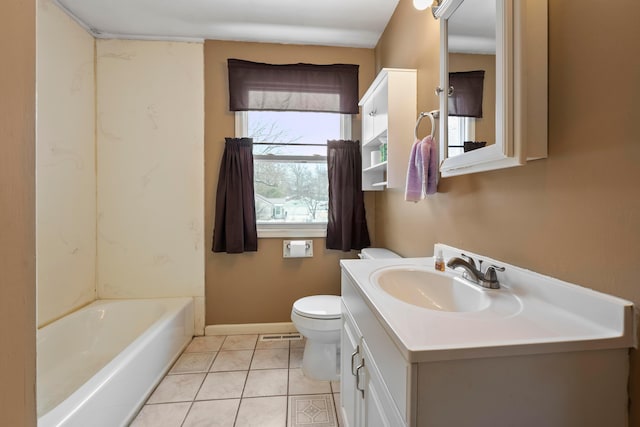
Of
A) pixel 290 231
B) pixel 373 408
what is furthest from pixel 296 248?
pixel 373 408

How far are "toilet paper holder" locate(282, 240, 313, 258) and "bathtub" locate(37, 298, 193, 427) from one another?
0.86 metres

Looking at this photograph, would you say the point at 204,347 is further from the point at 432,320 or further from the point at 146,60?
the point at 146,60

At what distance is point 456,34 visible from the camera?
1117 mm

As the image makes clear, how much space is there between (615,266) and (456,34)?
3.17 feet

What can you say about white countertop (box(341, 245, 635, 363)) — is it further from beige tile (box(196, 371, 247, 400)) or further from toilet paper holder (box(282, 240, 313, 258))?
toilet paper holder (box(282, 240, 313, 258))

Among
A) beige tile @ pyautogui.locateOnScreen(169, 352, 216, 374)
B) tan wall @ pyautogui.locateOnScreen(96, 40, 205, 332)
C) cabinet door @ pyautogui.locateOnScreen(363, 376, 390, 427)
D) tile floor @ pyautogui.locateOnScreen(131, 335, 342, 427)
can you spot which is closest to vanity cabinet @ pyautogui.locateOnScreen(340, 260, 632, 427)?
cabinet door @ pyautogui.locateOnScreen(363, 376, 390, 427)

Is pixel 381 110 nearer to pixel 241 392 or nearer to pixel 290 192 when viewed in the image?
pixel 290 192

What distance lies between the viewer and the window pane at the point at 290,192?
7.80 ft

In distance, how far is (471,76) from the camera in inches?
40.8

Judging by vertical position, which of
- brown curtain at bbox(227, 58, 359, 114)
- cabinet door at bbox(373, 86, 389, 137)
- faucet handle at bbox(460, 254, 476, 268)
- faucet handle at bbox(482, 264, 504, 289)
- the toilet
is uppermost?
brown curtain at bbox(227, 58, 359, 114)

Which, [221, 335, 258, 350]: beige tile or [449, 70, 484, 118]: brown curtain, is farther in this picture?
[221, 335, 258, 350]: beige tile

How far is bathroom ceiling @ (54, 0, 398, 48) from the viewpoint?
1870 millimetres

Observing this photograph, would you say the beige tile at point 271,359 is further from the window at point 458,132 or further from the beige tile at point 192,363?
the window at point 458,132

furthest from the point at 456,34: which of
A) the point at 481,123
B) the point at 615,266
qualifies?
the point at 615,266
